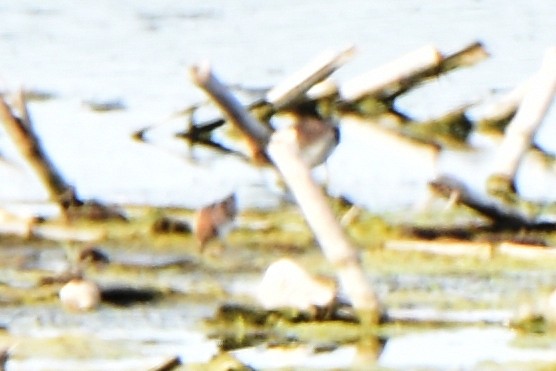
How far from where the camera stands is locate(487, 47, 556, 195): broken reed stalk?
622 cm

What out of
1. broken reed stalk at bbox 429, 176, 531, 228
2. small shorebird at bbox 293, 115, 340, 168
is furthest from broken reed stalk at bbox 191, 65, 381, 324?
small shorebird at bbox 293, 115, 340, 168

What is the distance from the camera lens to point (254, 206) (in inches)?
254

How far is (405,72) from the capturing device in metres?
7.55

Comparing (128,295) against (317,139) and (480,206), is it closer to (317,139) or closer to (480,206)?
(480,206)

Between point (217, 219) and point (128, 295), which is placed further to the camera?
point (217, 219)

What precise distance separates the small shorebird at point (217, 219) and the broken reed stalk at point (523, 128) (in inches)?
39.1

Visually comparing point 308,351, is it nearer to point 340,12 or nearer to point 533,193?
point 533,193

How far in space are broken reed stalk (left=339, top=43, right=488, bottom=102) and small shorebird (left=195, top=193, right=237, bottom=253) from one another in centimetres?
183

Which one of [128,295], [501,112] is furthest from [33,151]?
[501,112]

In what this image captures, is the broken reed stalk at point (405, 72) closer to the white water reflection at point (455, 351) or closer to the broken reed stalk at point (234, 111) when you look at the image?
the broken reed stalk at point (234, 111)

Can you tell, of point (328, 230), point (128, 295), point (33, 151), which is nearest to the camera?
point (328, 230)

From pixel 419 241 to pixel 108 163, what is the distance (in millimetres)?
2217

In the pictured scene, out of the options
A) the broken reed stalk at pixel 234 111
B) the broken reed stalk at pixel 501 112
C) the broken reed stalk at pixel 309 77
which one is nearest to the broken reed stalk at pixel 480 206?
the broken reed stalk at pixel 234 111

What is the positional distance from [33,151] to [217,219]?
0.77 meters
